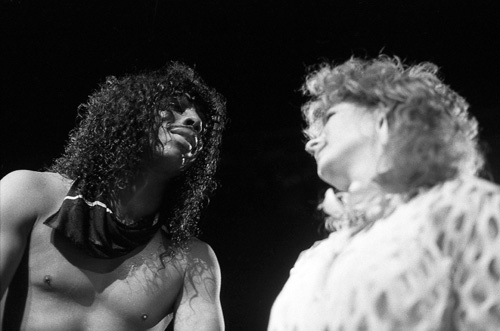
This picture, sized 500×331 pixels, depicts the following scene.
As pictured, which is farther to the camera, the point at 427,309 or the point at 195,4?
the point at 195,4

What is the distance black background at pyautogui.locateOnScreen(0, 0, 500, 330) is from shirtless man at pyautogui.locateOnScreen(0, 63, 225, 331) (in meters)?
0.12

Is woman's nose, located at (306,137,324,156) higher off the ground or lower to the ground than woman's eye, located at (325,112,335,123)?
lower

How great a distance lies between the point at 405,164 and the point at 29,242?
3.00ft

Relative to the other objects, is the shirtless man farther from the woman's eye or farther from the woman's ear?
the woman's ear

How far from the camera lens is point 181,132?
67.8 inches

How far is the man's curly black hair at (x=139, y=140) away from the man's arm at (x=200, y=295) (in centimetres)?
7

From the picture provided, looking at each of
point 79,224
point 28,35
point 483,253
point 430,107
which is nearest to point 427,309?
point 483,253

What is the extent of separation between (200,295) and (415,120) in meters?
0.82

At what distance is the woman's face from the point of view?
1207 millimetres

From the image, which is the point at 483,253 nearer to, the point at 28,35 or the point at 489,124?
the point at 489,124

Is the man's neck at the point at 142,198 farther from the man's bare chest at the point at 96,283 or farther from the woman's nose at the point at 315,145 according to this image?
the woman's nose at the point at 315,145

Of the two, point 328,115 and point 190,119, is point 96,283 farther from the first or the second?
point 328,115

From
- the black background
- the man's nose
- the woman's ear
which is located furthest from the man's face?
the woman's ear

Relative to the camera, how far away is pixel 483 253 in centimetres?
98
